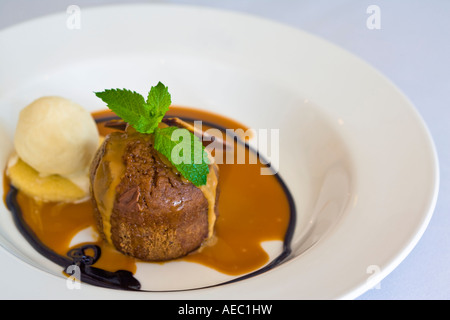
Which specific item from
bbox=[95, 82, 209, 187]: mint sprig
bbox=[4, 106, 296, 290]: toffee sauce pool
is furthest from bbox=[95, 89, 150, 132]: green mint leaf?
bbox=[4, 106, 296, 290]: toffee sauce pool

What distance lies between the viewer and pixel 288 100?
7.96 ft

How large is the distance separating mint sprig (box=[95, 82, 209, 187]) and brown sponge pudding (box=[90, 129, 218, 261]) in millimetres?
51

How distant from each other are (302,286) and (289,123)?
43.4 inches

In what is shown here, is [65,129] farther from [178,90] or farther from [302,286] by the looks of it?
[302,286]

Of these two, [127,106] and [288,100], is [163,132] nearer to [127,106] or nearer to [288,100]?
[127,106]

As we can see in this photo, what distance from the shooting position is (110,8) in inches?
105

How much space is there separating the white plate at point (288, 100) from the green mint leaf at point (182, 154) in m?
0.36

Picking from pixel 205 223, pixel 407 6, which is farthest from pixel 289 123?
pixel 407 6

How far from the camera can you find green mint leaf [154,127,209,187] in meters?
1.70

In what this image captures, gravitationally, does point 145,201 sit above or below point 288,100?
below

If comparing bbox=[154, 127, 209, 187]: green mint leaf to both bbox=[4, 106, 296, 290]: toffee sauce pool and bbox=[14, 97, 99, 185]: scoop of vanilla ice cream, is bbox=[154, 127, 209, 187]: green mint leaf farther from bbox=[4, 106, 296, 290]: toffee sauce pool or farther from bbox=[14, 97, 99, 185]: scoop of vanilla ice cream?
bbox=[14, 97, 99, 185]: scoop of vanilla ice cream

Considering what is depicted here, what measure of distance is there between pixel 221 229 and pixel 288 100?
76cm

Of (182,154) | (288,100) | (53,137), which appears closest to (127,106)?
(182,154)

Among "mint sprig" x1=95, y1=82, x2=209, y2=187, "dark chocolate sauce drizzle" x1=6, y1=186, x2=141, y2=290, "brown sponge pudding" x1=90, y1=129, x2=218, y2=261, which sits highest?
"mint sprig" x1=95, y1=82, x2=209, y2=187
